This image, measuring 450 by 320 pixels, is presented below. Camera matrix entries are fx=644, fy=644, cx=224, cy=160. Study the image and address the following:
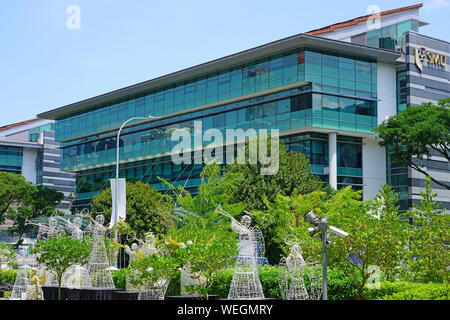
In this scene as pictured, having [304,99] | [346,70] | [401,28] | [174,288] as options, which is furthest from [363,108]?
[174,288]

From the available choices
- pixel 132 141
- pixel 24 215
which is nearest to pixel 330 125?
pixel 132 141

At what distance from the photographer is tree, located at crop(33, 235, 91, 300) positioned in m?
23.1

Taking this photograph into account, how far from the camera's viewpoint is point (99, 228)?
2386cm

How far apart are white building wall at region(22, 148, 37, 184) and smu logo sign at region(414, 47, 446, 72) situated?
58.7 meters

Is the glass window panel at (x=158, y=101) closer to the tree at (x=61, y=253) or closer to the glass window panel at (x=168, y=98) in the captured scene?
the glass window panel at (x=168, y=98)

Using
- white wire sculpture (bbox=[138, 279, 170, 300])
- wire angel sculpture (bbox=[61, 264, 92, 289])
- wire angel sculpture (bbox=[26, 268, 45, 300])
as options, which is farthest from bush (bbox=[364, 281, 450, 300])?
wire angel sculpture (bbox=[26, 268, 45, 300])

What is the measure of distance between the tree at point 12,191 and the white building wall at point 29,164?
18.0m

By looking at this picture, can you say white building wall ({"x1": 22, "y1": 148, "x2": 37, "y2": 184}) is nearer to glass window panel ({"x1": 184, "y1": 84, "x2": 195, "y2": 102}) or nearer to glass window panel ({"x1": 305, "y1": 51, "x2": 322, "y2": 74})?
glass window panel ({"x1": 184, "y1": 84, "x2": 195, "y2": 102})

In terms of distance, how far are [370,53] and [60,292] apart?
34.5 m

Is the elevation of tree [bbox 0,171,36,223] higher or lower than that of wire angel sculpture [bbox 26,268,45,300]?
higher

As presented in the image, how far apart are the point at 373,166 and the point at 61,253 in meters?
34.3

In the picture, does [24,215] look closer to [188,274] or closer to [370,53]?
[370,53]

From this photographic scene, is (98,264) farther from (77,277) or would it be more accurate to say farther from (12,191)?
(12,191)

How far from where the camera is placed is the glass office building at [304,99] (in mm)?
48219
